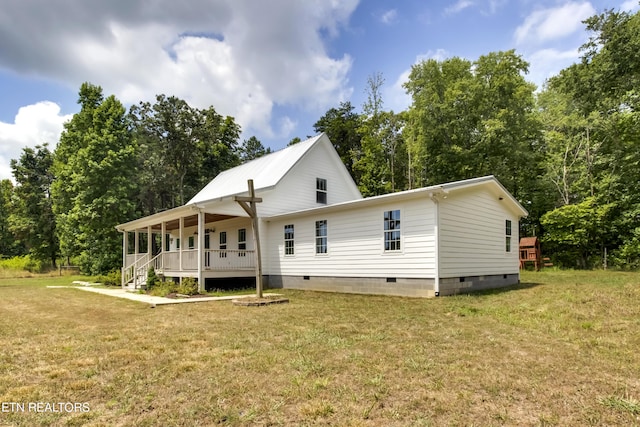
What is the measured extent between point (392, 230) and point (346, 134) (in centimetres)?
2581

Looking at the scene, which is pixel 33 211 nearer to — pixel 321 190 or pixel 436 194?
pixel 321 190

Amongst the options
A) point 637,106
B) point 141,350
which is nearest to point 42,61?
point 141,350

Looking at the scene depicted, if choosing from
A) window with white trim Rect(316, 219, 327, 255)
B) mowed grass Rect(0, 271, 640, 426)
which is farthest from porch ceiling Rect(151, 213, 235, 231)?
mowed grass Rect(0, 271, 640, 426)

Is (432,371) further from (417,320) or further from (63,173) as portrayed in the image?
A: (63,173)

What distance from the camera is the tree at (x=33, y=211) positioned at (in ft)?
116

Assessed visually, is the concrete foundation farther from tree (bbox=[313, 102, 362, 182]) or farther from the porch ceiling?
tree (bbox=[313, 102, 362, 182])

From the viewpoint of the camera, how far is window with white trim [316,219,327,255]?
14.9 metres

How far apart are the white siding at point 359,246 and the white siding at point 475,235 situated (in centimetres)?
56

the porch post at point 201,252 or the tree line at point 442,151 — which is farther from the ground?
the tree line at point 442,151

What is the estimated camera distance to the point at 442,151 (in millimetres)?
28297

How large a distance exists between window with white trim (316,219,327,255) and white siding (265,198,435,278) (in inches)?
7.5

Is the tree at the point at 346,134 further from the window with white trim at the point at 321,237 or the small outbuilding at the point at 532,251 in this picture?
the window with white trim at the point at 321,237

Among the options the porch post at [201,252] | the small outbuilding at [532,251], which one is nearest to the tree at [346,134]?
the small outbuilding at [532,251]

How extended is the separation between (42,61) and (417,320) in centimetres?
1181
